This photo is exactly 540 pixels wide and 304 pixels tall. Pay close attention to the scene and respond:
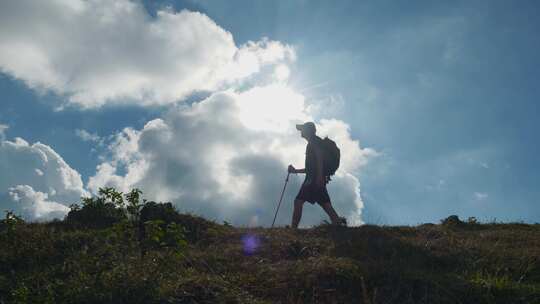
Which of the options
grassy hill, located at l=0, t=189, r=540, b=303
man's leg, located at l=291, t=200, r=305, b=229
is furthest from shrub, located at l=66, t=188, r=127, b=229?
man's leg, located at l=291, t=200, r=305, b=229

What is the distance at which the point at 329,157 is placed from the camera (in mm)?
10984

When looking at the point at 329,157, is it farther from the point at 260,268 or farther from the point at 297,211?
the point at 260,268

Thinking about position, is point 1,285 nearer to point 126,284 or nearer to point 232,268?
point 126,284

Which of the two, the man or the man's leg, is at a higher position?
the man

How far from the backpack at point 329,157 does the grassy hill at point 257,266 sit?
191 centimetres

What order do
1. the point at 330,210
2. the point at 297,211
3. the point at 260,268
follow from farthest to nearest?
the point at 297,211
the point at 330,210
the point at 260,268

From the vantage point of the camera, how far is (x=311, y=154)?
1098cm

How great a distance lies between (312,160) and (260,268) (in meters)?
4.57

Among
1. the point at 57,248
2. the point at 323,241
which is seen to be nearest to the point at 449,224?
the point at 323,241

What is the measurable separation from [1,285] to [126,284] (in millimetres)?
1888

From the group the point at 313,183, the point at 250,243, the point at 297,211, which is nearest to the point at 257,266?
the point at 250,243

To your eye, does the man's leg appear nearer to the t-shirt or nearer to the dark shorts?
the dark shorts

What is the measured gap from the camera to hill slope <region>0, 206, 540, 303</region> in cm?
545

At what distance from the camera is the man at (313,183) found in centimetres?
1073
